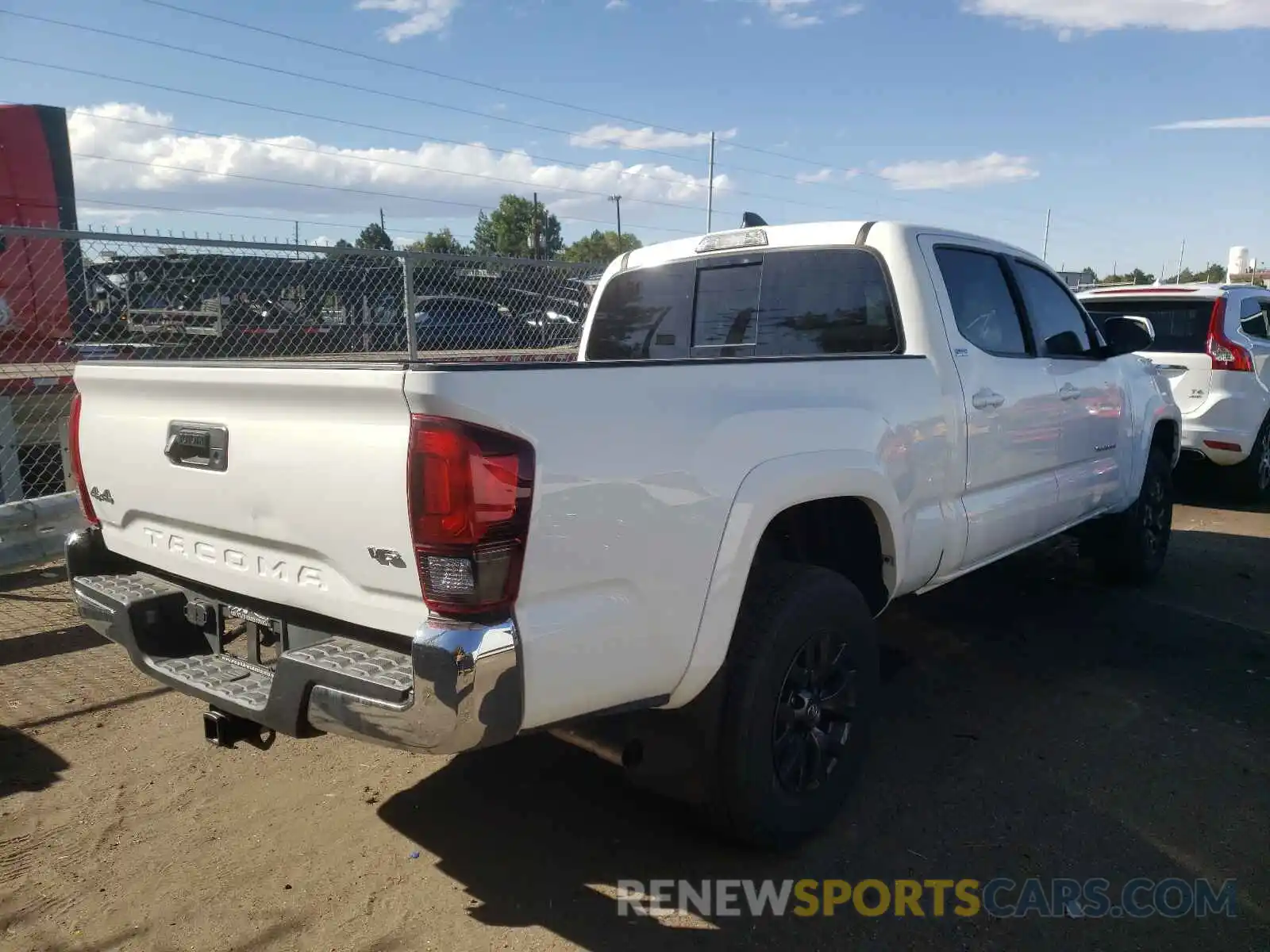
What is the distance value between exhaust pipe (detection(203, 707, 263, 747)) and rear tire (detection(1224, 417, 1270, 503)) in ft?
27.3

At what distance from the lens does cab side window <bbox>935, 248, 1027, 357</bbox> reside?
402cm

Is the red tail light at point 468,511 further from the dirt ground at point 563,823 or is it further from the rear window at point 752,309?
the rear window at point 752,309

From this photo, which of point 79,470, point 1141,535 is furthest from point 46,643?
point 1141,535

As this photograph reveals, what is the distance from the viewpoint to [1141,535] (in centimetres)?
577

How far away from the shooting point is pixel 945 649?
197 inches

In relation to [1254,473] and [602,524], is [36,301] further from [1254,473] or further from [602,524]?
[1254,473]

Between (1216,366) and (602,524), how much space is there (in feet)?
24.6

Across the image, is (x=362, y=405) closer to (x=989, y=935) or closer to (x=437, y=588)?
(x=437, y=588)

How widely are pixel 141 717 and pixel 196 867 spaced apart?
138 centimetres

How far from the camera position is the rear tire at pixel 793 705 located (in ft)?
9.16

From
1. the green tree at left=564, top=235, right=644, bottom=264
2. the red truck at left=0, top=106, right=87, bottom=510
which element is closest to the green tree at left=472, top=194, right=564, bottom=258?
the green tree at left=564, top=235, right=644, bottom=264

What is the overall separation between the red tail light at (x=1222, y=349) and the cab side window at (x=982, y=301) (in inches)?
180

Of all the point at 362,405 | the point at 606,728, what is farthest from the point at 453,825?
the point at 362,405

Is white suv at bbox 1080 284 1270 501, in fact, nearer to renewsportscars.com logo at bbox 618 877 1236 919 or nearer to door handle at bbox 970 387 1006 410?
door handle at bbox 970 387 1006 410
